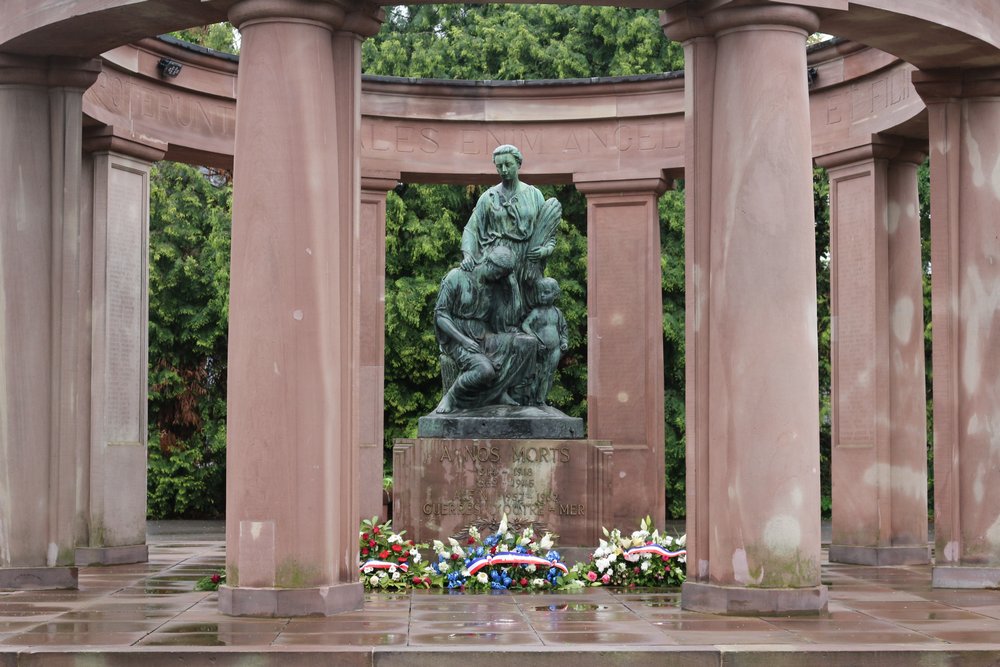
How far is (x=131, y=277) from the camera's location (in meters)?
21.0

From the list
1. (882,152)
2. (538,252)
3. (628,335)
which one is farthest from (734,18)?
(628,335)

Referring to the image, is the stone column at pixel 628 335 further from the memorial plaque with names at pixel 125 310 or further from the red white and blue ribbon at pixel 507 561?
the red white and blue ribbon at pixel 507 561

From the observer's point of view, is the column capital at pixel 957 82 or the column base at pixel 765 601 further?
the column capital at pixel 957 82

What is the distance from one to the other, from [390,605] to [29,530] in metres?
4.44

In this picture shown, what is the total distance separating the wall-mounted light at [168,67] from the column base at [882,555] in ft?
39.8

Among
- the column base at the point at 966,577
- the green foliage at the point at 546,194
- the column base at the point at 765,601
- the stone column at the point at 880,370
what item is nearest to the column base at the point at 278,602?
the column base at the point at 765,601

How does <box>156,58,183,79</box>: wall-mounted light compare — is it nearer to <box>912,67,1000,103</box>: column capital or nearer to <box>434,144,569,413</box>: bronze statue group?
<box>434,144,569,413</box>: bronze statue group

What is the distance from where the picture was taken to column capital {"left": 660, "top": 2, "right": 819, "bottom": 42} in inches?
548

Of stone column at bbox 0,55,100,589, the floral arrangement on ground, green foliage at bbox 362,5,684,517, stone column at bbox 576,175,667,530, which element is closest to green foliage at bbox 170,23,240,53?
green foliage at bbox 362,5,684,517

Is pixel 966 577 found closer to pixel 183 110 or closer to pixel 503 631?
pixel 503 631

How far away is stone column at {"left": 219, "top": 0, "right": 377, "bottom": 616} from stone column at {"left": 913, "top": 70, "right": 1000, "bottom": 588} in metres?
7.26

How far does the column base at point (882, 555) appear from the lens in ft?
67.6

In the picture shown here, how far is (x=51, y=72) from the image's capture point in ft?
53.5

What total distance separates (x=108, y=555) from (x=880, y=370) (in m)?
11.3
